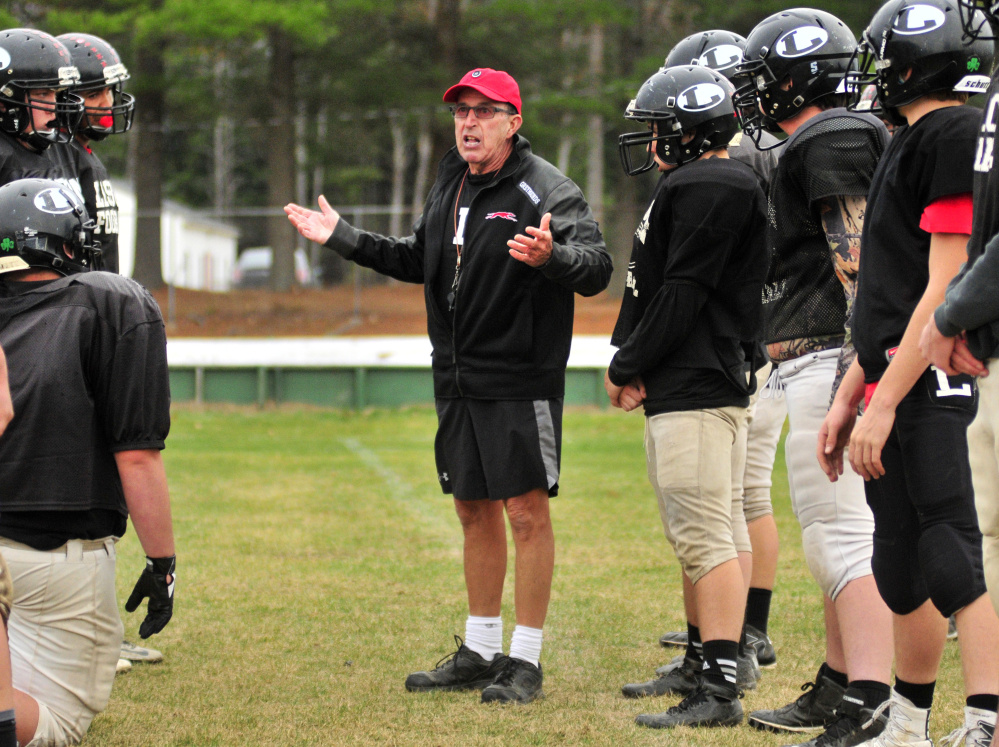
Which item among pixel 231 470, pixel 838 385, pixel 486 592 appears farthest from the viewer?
pixel 231 470

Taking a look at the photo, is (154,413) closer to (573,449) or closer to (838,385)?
(838,385)

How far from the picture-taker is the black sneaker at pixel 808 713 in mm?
3988

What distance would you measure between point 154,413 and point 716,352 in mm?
2020

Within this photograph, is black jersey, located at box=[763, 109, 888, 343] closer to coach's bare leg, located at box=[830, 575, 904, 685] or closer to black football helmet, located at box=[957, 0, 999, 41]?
black football helmet, located at box=[957, 0, 999, 41]

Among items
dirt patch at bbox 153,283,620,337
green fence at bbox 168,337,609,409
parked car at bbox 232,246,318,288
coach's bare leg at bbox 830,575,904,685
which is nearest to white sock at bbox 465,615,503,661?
coach's bare leg at bbox 830,575,904,685

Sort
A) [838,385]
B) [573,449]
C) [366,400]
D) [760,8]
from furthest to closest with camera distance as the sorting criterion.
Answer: [760,8] < [366,400] < [573,449] < [838,385]

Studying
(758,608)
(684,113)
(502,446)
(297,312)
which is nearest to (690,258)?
(684,113)

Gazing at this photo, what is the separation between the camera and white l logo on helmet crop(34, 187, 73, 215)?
12.7 ft

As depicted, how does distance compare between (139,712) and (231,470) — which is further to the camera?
(231,470)

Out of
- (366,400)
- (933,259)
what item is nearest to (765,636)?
(933,259)

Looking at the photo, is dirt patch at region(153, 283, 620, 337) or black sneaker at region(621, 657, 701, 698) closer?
black sneaker at region(621, 657, 701, 698)

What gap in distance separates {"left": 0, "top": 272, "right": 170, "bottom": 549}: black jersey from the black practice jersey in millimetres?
1520

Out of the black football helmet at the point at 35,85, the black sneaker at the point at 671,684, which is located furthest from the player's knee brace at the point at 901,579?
the black football helmet at the point at 35,85

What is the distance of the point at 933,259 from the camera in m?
3.08
